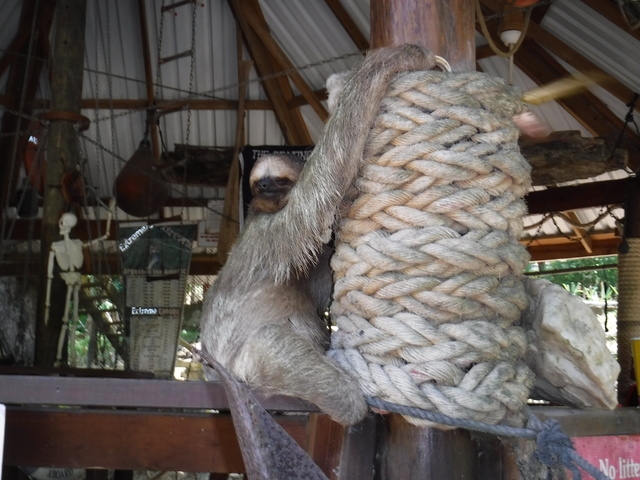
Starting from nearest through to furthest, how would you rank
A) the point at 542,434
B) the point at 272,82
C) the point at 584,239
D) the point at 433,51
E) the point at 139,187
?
the point at 542,434 < the point at 433,51 < the point at 139,187 < the point at 272,82 < the point at 584,239

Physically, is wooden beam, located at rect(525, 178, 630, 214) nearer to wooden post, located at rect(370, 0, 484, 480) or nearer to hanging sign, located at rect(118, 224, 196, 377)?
hanging sign, located at rect(118, 224, 196, 377)

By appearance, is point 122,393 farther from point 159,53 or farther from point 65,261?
point 159,53

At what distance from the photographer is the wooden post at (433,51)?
1196 mm

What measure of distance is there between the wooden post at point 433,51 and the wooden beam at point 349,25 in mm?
4600

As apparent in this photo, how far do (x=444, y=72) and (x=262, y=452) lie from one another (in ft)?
2.22

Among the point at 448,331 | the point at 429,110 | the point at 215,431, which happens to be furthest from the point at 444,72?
the point at 215,431

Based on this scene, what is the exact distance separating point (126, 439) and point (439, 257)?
42.3 inches

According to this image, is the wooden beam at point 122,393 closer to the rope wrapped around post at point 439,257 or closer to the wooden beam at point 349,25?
the rope wrapped around post at point 439,257

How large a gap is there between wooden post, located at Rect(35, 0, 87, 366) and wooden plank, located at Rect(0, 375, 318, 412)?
3.24 meters

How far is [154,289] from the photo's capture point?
585cm

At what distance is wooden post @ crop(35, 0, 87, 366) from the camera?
457 cm

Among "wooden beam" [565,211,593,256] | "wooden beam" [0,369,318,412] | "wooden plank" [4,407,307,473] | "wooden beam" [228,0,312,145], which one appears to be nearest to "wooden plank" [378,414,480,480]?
"wooden beam" [0,369,318,412]

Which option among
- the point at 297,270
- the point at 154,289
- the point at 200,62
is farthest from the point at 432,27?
the point at 200,62

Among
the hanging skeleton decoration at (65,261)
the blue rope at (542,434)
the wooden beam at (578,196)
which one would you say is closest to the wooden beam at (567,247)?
the wooden beam at (578,196)
